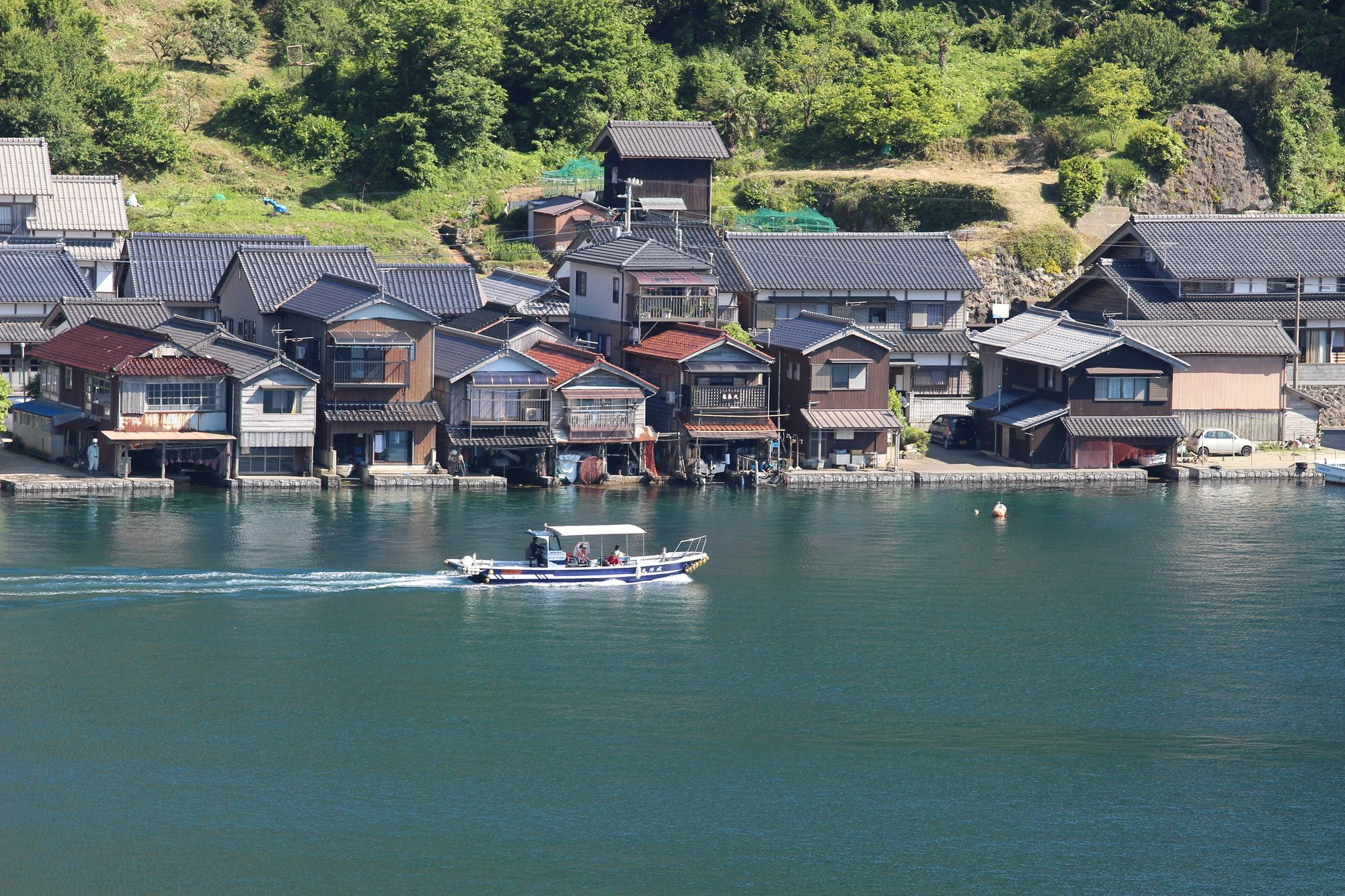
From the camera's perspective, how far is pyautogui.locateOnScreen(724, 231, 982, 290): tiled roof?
226ft

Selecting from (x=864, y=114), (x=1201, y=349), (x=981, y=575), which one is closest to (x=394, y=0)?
(x=864, y=114)

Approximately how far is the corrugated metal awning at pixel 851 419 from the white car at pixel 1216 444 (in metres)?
11.6

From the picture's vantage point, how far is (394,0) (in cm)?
8425

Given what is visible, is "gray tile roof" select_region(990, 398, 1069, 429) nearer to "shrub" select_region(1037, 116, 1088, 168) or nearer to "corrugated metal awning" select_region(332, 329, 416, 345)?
"corrugated metal awning" select_region(332, 329, 416, 345)

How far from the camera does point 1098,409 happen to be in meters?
62.8

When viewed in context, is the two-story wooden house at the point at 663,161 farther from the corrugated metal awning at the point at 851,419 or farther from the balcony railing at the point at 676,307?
the corrugated metal awning at the point at 851,419

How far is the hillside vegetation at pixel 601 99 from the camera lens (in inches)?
3083

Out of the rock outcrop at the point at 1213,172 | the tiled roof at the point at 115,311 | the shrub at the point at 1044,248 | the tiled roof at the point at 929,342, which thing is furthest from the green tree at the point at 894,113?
the tiled roof at the point at 115,311

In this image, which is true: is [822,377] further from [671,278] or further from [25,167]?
[25,167]

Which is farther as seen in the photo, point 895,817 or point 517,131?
point 517,131

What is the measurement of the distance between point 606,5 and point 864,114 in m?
13.2

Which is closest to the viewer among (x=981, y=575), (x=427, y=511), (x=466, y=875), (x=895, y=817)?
(x=466, y=875)

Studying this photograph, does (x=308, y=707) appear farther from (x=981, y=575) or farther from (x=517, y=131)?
(x=517, y=131)

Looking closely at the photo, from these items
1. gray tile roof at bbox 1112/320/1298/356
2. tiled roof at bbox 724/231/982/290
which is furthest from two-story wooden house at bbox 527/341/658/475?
gray tile roof at bbox 1112/320/1298/356
